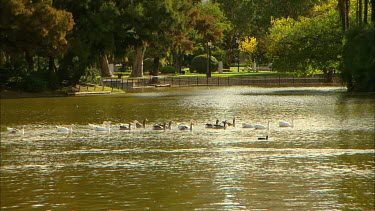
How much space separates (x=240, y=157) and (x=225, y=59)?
4637 inches

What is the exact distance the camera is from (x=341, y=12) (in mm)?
77938

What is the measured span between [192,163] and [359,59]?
3952 cm

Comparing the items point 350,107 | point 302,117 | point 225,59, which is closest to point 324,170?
point 302,117

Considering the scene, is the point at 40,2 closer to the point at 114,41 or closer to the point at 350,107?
the point at 114,41

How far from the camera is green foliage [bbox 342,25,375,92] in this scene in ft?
205

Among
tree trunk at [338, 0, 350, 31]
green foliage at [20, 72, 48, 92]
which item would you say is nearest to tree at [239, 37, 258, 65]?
tree trunk at [338, 0, 350, 31]

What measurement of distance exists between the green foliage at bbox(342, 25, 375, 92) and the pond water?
1507 cm

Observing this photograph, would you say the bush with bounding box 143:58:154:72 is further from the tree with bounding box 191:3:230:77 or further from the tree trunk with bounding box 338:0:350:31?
the tree trunk with bounding box 338:0:350:31

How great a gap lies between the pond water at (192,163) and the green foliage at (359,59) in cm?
1507

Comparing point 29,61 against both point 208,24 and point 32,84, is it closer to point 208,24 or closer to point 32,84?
point 32,84

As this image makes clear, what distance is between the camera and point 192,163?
27.0 metres

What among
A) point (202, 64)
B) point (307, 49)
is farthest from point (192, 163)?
point (202, 64)

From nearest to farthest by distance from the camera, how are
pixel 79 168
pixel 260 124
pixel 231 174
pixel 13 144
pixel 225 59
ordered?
pixel 231 174 < pixel 79 168 < pixel 13 144 < pixel 260 124 < pixel 225 59

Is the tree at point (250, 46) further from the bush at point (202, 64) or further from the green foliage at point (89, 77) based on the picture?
the green foliage at point (89, 77)
